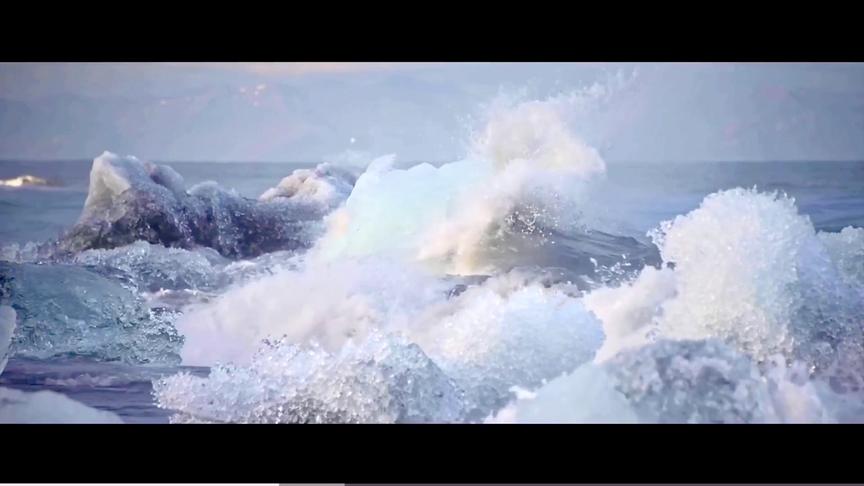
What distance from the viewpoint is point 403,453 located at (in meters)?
2.93

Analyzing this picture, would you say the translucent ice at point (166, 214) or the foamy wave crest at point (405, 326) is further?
the translucent ice at point (166, 214)

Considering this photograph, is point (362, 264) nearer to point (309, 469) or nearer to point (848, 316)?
point (309, 469)

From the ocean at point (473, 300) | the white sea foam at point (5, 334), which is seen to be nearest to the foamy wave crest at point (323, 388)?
the ocean at point (473, 300)

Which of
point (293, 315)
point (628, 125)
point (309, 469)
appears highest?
point (628, 125)

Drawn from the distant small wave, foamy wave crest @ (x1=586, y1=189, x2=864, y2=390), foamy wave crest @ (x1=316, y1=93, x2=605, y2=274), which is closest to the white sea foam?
the distant small wave

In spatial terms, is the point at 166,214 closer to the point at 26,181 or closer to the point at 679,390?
the point at 26,181

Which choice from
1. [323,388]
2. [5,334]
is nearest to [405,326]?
[323,388]

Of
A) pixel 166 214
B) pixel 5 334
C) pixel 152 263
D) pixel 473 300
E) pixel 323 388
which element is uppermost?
pixel 166 214

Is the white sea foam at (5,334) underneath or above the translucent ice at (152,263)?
underneath

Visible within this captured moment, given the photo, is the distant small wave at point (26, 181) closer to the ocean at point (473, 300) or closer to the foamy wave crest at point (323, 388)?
the ocean at point (473, 300)
